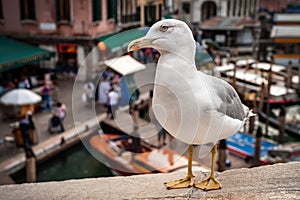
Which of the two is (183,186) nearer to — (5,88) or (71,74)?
(5,88)

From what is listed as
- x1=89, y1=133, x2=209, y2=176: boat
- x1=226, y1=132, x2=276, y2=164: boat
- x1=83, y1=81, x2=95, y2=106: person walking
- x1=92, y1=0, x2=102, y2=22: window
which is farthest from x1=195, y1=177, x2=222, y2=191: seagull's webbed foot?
x1=92, y1=0, x2=102, y2=22: window

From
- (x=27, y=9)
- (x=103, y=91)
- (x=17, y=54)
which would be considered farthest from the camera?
(x=27, y=9)

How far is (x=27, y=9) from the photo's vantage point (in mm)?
15242

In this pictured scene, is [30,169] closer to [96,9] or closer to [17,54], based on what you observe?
[17,54]

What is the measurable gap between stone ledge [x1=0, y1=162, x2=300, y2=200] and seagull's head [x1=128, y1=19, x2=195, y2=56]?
0.99 metres

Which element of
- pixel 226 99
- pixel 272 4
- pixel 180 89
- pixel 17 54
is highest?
pixel 180 89

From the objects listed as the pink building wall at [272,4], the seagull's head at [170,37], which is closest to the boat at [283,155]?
the seagull's head at [170,37]

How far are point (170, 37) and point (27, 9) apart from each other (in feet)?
44.8

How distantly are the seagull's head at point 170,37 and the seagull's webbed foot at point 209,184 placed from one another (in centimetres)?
96

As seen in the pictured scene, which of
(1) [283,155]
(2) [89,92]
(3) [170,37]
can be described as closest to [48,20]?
(2) [89,92]

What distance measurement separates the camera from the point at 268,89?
13.8 metres

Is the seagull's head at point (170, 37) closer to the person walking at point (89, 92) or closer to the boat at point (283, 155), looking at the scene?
the boat at point (283, 155)

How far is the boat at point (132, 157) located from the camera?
7453mm

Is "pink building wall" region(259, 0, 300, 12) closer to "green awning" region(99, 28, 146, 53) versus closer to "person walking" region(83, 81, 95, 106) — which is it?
"person walking" region(83, 81, 95, 106)
